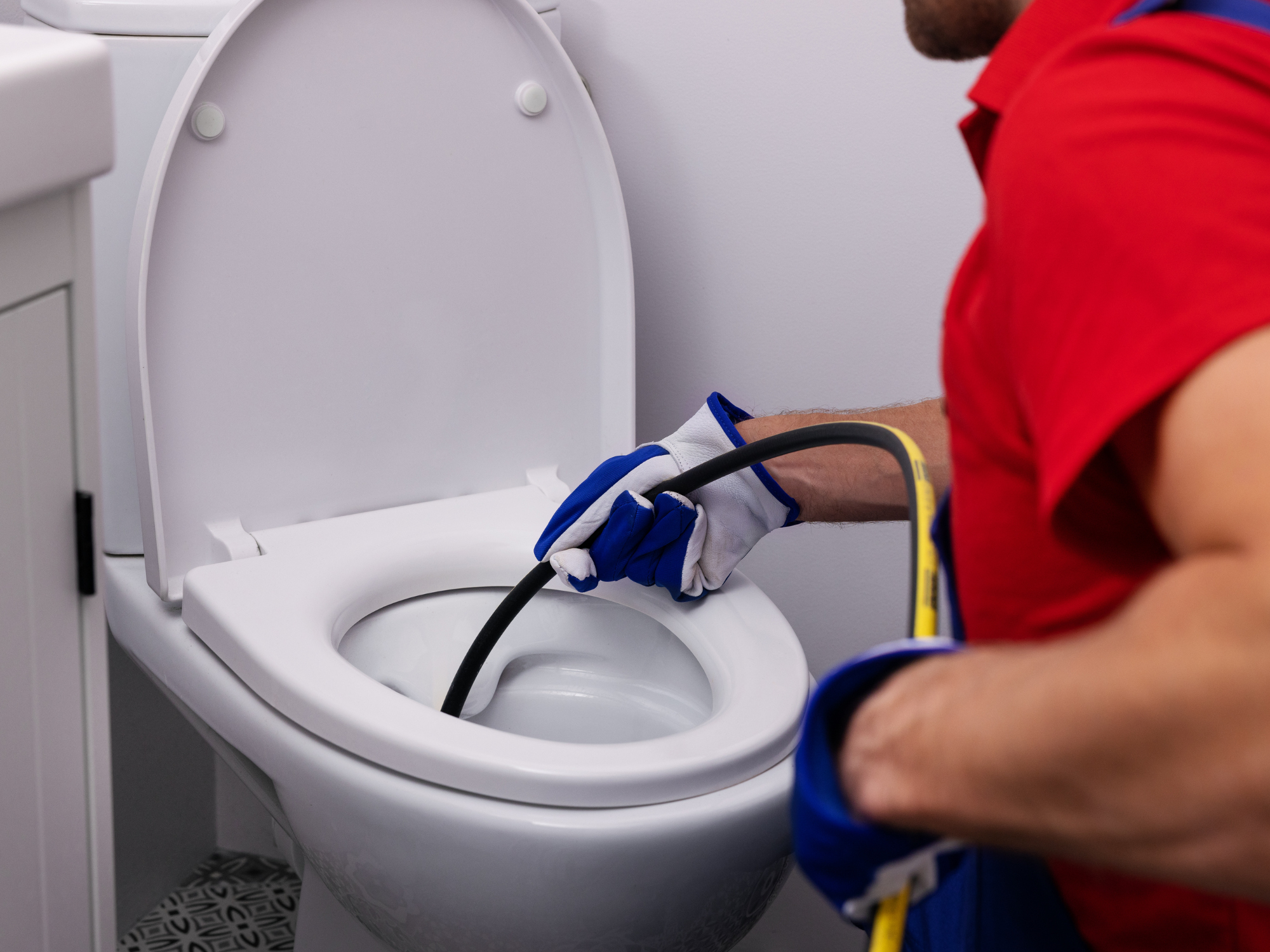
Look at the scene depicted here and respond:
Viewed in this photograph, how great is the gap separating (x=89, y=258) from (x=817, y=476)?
0.57 metres

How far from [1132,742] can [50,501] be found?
16.6 inches

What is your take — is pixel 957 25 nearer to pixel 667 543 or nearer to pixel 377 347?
pixel 667 543

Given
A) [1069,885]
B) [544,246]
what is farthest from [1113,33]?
[544,246]

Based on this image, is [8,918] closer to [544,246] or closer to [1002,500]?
[1002,500]

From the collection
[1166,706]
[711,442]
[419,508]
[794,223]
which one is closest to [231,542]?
[419,508]

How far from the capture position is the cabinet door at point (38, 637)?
0.47 metres

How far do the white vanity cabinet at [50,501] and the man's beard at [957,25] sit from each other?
0.37m

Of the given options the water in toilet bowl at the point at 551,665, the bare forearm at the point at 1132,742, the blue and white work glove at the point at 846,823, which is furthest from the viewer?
the water in toilet bowl at the point at 551,665

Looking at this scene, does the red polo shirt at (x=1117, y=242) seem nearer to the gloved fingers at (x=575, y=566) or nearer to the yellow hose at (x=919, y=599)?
the yellow hose at (x=919, y=599)

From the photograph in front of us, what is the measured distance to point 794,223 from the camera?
47.0 inches

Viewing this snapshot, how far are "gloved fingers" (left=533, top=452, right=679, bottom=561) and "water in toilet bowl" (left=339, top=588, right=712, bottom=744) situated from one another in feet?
0.44

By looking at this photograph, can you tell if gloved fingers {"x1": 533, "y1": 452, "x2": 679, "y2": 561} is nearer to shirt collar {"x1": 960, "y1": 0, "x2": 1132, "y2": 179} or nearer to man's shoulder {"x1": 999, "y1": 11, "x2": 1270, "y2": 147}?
shirt collar {"x1": 960, "y1": 0, "x2": 1132, "y2": 179}

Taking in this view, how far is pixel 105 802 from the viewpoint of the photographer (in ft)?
1.87

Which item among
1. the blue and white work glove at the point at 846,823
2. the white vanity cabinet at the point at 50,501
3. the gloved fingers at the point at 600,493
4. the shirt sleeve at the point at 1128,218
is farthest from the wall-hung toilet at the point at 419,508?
the shirt sleeve at the point at 1128,218
